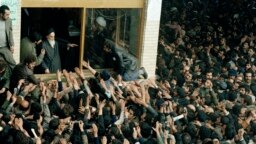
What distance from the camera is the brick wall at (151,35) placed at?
653 inches

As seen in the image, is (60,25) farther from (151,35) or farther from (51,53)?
(151,35)

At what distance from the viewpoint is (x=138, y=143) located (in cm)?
1243

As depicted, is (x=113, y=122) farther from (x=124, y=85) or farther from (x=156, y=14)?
(x=156, y=14)

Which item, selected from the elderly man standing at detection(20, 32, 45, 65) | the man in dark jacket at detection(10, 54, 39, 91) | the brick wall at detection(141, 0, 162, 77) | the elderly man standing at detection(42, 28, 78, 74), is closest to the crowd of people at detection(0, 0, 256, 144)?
the man in dark jacket at detection(10, 54, 39, 91)

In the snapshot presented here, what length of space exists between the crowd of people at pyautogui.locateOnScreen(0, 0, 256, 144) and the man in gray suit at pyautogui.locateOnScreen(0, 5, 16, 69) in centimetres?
10

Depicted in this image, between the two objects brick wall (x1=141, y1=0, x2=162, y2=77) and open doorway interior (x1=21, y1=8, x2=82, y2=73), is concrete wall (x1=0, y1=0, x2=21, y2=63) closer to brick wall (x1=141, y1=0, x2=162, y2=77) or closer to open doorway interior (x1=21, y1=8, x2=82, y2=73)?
open doorway interior (x1=21, y1=8, x2=82, y2=73)

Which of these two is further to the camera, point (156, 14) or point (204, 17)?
point (204, 17)

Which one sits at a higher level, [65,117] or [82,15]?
[82,15]

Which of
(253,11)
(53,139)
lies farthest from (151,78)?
(253,11)

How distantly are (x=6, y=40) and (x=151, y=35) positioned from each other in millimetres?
3751

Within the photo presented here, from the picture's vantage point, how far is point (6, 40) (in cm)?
1453

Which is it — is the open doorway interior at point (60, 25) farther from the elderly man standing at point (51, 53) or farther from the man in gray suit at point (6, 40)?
the man in gray suit at point (6, 40)

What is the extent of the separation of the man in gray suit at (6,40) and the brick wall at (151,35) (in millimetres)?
3478

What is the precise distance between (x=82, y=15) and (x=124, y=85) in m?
1.90
